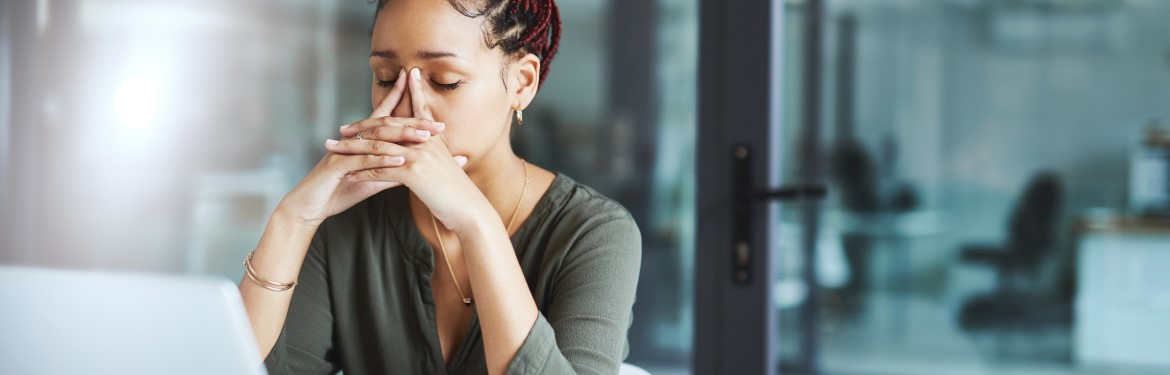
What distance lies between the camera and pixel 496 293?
1.08 m

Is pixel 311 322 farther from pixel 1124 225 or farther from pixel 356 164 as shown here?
pixel 1124 225

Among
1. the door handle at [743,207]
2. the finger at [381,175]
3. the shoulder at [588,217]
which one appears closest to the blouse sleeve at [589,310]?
the shoulder at [588,217]

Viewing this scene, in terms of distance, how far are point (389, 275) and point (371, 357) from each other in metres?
0.11

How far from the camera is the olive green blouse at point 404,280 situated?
122 centimetres

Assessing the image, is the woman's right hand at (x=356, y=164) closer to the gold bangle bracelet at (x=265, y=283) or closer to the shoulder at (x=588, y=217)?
the gold bangle bracelet at (x=265, y=283)

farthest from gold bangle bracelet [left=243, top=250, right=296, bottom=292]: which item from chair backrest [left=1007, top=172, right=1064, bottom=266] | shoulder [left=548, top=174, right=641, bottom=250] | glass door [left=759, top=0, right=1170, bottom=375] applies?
chair backrest [left=1007, top=172, right=1064, bottom=266]

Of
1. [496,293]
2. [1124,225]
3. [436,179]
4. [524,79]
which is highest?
[524,79]

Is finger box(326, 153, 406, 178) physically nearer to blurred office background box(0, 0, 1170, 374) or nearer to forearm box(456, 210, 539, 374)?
forearm box(456, 210, 539, 374)

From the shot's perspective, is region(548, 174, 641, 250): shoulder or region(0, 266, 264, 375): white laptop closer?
region(0, 266, 264, 375): white laptop

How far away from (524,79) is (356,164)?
0.92 ft

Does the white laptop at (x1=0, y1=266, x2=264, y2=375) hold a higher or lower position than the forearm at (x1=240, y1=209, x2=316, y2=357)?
higher

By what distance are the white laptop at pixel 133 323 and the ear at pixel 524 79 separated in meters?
0.71

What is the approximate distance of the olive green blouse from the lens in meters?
1.22

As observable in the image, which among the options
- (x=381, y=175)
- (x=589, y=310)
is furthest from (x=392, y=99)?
(x=589, y=310)
